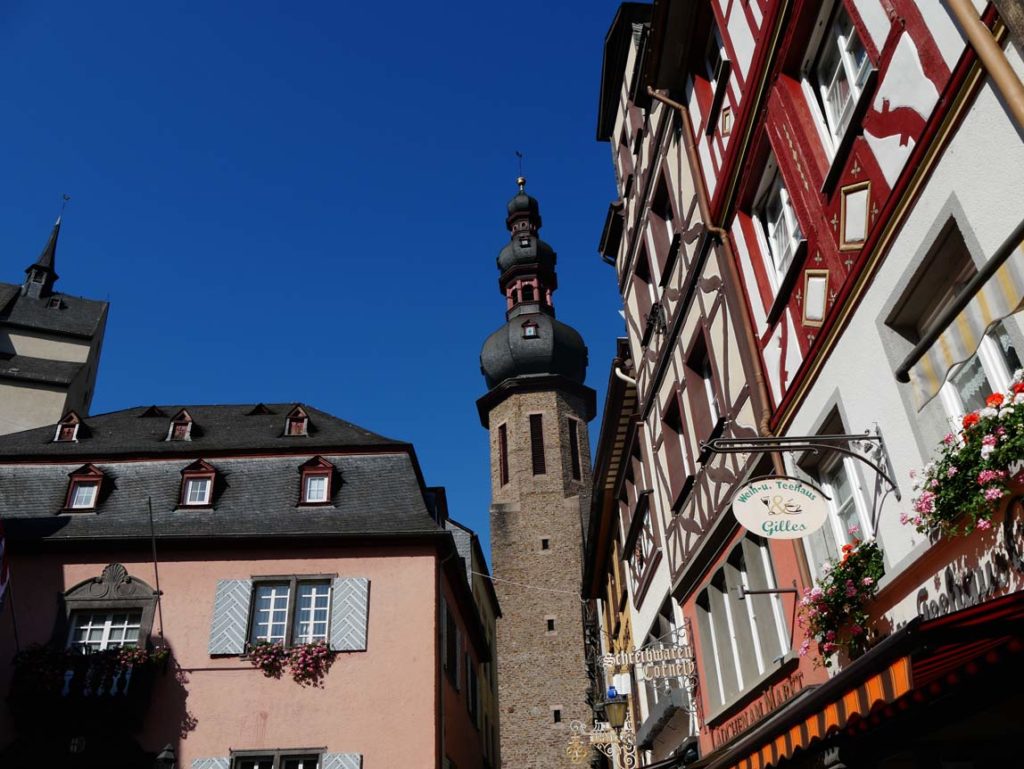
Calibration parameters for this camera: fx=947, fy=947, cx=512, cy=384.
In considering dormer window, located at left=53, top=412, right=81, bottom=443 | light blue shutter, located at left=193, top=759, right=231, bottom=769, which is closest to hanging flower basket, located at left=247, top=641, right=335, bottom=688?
light blue shutter, located at left=193, top=759, right=231, bottom=769

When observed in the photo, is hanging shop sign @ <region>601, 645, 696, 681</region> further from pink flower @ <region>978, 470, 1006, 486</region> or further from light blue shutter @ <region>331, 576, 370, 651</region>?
pink flower @ <region>978, 470, 1006, 486</region>

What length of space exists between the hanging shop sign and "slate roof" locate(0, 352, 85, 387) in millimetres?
25302

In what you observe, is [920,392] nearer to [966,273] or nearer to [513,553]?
[966,273]

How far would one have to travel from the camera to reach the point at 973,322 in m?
4.75

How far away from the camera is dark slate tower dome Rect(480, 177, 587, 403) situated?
43469 mm

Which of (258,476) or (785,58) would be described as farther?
(258,476)

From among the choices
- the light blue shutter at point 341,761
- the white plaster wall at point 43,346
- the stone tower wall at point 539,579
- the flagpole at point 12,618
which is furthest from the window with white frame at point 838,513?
the white plaster wall at point 43,346

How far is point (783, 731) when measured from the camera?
586 cm

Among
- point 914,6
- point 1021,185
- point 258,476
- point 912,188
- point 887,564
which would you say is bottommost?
point 887,564

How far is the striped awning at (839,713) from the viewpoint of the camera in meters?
4.26

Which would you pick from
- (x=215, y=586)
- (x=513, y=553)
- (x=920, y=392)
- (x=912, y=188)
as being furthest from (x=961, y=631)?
(x=513, y=553)

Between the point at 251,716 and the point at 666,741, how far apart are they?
6.47 m

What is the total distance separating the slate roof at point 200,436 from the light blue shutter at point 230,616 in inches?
134

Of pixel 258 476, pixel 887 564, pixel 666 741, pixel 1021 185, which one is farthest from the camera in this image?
pixel 258 476
